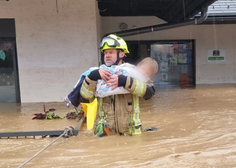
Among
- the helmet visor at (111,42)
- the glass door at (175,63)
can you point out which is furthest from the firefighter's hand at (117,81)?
the glass door at (175,63)

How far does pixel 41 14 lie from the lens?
7.27 meters

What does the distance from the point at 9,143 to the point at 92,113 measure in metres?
1.30

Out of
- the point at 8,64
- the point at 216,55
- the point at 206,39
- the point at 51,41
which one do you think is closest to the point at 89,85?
the point at 51,41

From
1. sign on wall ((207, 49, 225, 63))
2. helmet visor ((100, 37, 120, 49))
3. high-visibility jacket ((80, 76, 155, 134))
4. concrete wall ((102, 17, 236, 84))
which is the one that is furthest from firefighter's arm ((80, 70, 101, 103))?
sign on wall ((207, 49, 225, 63))

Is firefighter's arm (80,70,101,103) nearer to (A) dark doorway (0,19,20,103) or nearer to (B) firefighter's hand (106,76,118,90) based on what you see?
(B) firefighter's hand (106,76,118,90)

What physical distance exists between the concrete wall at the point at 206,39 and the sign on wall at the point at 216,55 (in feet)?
0.49

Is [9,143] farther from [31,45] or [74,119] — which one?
[31,45]

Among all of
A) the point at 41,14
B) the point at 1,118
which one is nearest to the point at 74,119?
the point at 1,118

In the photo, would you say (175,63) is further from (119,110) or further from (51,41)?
(119,110)

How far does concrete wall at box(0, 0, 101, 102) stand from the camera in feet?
23.8

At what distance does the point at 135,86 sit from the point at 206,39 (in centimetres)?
954

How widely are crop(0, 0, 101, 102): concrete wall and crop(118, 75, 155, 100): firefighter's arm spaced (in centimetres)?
478

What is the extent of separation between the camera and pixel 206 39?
11.2m

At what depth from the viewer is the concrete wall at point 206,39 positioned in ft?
35.7
